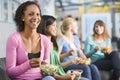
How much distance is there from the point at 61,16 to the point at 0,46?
4837 mm

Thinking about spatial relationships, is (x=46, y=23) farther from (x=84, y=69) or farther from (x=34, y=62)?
(x=34, y=62)

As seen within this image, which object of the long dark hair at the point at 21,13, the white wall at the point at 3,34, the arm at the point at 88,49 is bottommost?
the arm at the point at 88,49

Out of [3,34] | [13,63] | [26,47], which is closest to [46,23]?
[3,34]

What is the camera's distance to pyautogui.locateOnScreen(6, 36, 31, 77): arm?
208cm

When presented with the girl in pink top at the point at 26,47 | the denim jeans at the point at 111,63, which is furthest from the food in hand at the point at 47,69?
the denim jeans at the point at 111,63

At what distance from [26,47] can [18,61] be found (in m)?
0.12

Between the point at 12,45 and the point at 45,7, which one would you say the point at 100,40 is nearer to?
the point at 45,7

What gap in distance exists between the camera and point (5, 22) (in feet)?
9.57

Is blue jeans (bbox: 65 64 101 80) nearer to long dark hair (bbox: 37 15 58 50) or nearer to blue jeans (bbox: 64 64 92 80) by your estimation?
blue jeans (bbox: 64 64 92 80)

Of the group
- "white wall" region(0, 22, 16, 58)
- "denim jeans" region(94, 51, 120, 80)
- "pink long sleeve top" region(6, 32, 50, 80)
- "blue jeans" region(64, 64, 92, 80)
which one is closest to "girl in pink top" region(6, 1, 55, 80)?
"pink long sleeve top" region(6, 32, 50, 80)

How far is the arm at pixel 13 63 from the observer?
2080 millimetres

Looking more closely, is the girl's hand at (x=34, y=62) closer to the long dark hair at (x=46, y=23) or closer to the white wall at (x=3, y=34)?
the long dark hair at (x=46, y=23)

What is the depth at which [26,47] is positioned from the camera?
7.23ft

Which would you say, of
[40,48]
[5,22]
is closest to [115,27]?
[5,22]
